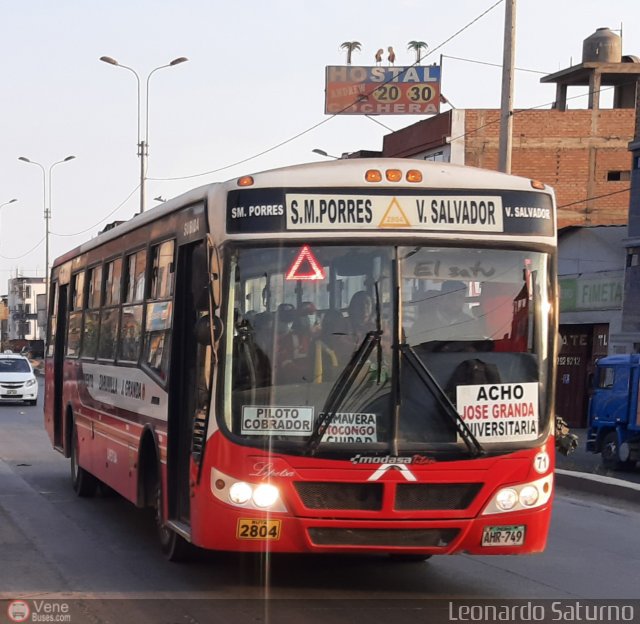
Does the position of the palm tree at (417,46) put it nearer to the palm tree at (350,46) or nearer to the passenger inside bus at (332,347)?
the palm tree at (350,46)

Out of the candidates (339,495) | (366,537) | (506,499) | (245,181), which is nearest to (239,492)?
(339,495)

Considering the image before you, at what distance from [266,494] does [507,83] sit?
1362cm

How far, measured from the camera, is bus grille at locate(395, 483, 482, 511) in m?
7.54

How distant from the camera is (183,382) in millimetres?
8820

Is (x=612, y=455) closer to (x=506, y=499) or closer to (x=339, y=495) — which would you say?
(x=506, y=499)

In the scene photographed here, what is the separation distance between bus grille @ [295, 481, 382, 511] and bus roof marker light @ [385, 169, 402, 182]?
2.04m

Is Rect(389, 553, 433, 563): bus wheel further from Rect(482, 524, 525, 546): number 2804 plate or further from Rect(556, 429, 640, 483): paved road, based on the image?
Rect(556, 429, 640, 483): paved road

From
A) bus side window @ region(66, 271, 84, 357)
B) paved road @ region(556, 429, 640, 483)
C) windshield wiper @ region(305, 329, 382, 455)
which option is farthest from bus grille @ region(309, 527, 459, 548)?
paved road @ region(556, 429, 640, 483)

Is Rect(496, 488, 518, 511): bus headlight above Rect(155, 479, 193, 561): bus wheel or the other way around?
above

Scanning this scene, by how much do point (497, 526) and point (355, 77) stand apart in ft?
184

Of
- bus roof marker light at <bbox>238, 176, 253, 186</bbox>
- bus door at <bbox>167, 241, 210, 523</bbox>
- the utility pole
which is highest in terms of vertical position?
the utility pole

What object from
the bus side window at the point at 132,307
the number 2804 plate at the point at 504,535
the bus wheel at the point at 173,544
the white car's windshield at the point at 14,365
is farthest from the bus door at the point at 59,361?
the white car's windshield at the point at 14,365

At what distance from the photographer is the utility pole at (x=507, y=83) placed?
1970cm

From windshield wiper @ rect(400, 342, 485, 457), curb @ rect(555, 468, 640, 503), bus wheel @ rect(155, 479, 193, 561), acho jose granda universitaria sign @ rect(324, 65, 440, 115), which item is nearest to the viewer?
windshield wiper @ rect(400, 342, 485, 457)
